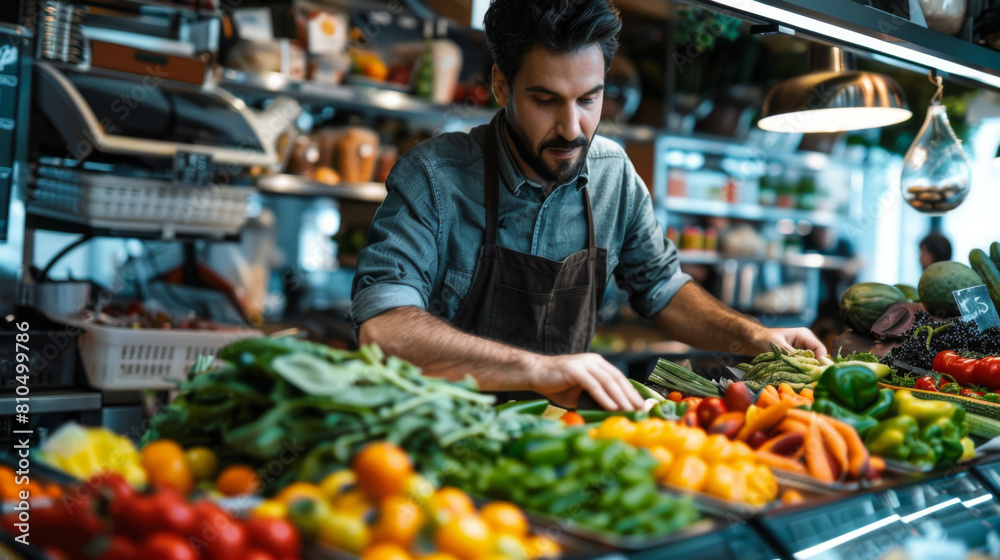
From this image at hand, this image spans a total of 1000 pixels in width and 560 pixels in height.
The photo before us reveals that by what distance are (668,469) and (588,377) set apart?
35 cm

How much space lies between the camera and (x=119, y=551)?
92 centimetres

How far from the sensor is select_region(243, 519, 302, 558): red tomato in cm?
99

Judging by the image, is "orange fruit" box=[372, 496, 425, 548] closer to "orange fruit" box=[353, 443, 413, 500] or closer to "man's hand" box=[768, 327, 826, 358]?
"orange fruit" box=[353, 443, 413, 500]

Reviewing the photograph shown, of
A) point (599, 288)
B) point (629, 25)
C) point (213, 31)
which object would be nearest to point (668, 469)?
point (599, 288)

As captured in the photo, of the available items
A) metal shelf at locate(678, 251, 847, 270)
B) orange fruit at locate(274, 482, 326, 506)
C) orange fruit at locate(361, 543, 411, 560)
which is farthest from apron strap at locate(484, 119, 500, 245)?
metal shelf at locate(678, 251, 847, 270)

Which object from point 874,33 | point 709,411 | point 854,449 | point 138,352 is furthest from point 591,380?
point 138,352

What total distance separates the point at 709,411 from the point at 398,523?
2.83 ft

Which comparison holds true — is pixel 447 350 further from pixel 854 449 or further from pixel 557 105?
pixel 854 449

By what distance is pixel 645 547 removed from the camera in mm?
1044

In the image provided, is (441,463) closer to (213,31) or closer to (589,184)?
(589,184)

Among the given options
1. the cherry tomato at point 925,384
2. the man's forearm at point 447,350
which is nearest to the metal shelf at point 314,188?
the man's forearm at point 447,350

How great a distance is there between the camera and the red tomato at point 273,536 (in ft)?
3.26

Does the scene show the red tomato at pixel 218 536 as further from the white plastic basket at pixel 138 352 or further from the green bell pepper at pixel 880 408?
the white plastic basket at pixel 138 352

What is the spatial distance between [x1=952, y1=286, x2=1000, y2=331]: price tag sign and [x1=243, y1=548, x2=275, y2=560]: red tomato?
91.4 inches
